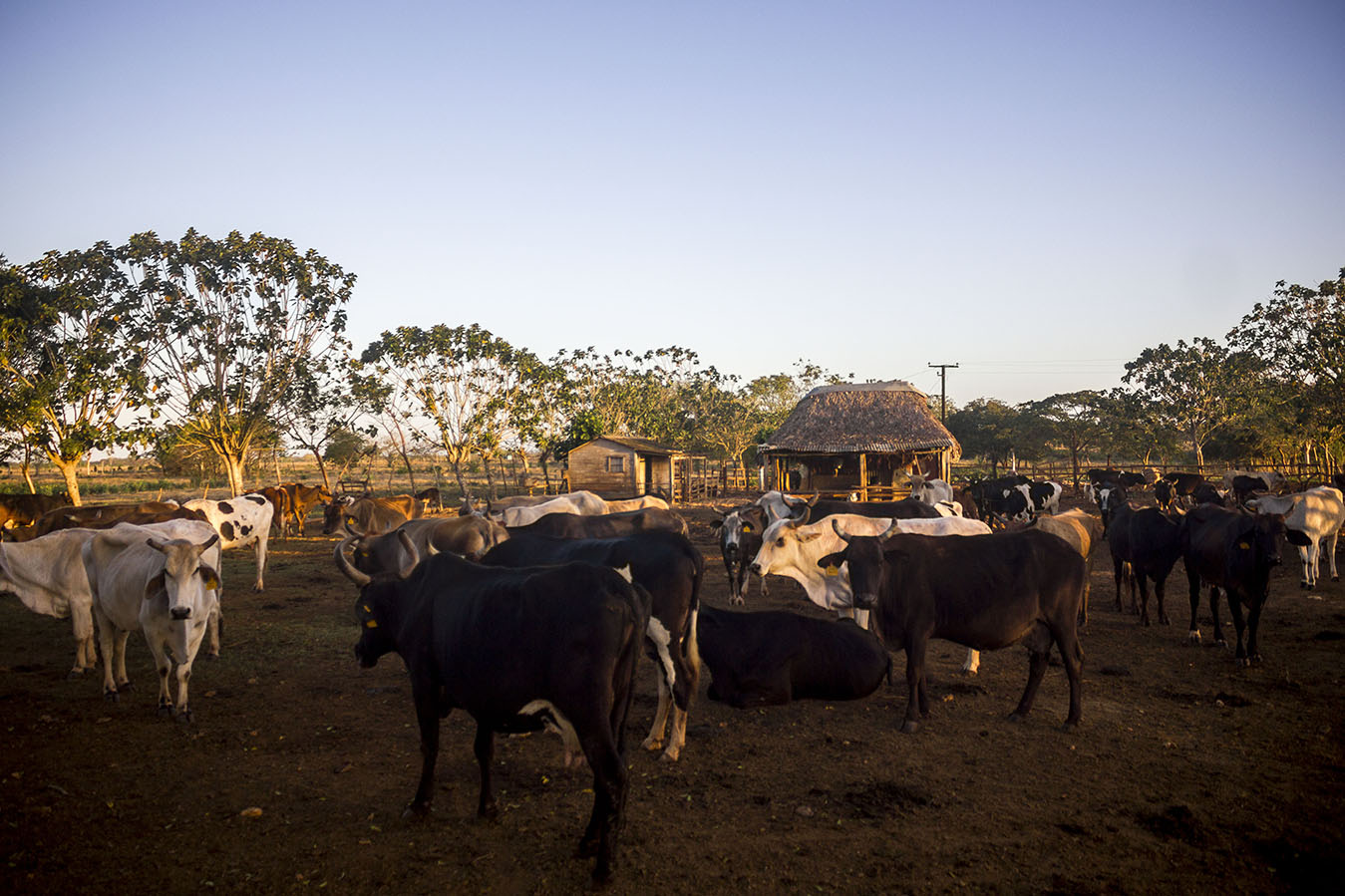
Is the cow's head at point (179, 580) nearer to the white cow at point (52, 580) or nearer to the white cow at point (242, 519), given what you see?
the white cow at point (52, 580)

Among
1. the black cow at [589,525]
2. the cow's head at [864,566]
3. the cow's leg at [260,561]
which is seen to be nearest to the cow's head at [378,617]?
the cow's head at [864,566]

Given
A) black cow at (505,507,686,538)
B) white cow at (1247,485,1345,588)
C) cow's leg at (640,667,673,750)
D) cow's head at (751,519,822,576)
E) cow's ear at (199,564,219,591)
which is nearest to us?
cow's leg at (640,667,673,750)

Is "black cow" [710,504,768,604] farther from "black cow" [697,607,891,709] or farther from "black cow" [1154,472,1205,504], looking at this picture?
"black cow" [1154,472,1205,504]

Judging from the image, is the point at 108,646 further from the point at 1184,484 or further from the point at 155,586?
the point at 1184,484

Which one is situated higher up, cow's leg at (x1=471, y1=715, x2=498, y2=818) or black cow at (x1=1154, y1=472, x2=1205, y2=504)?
black cow at (x1=1154, y1=472, x2=1205, y2=504)

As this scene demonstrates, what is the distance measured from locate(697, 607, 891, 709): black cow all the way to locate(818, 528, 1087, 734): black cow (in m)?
0.40

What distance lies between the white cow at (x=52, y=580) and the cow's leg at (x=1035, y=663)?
31.9 ft

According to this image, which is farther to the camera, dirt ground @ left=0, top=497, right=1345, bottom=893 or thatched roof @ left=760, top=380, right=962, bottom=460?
thatched roof @ left=760, top=380, right=962, bottom=460

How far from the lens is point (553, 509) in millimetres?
15508

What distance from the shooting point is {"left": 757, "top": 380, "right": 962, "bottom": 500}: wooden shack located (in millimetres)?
32344

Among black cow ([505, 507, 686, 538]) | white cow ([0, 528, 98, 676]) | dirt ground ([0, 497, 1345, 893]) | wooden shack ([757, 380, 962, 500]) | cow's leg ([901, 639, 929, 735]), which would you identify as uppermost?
wooden shack ([757, 380, 962, 500])

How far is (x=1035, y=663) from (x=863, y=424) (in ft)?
90.4

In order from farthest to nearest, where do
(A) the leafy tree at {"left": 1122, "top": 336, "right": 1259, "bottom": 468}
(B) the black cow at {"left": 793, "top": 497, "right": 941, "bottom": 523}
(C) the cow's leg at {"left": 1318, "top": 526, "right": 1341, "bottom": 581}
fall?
(A) the leafy tree at {"left": 1122, "top": 336, "right": 1259, "bottom": 468} → (C) the cow's leg at {"left": 1318, "top": 526, "right": 1341, "bottom": 581} → (B) the black cow at {"left": 793, "top": 497, "right": 941, "bottom": 523}

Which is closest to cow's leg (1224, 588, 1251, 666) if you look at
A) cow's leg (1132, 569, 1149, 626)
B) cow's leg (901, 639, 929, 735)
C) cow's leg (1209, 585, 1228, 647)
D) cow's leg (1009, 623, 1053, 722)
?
cow's leg (1209, 585, 1228, 647)
